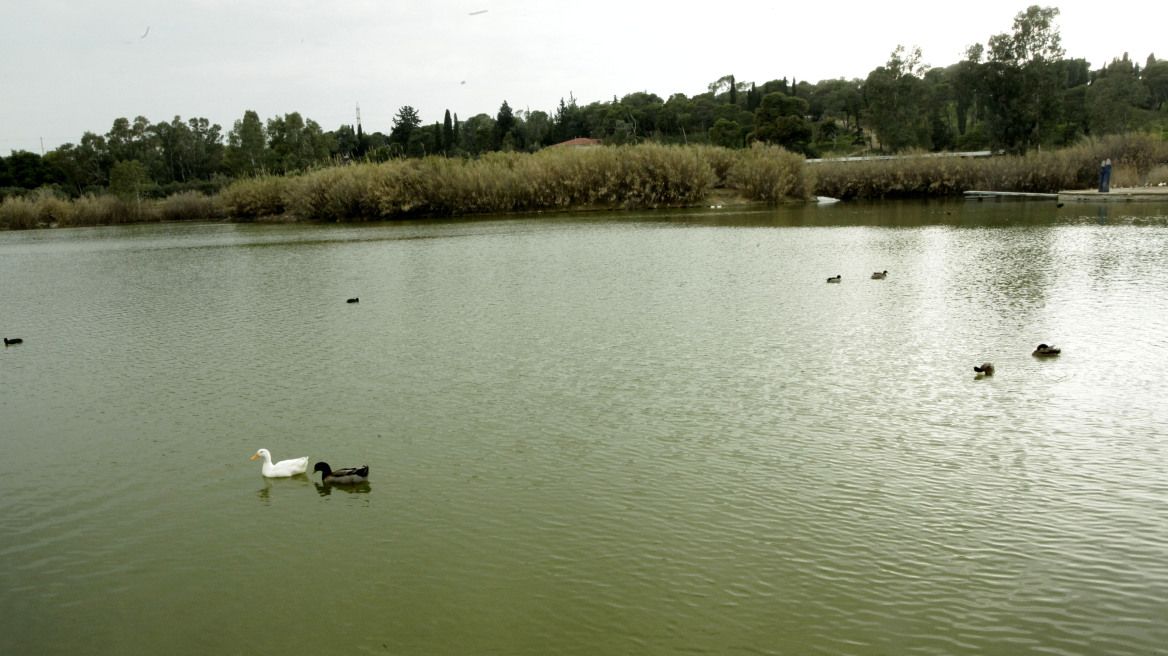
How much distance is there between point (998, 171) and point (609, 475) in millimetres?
42659

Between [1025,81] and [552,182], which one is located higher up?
[1025,81]

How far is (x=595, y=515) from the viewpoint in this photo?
569 cm

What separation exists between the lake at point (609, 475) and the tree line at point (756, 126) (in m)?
35.7

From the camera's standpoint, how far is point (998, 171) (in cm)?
4219

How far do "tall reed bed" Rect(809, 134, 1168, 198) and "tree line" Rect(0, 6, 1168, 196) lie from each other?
11.5m

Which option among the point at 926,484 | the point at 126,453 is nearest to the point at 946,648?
the point at 926,484

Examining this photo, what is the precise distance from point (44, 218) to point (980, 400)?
5882 cm

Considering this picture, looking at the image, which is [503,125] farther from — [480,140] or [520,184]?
[520,184]

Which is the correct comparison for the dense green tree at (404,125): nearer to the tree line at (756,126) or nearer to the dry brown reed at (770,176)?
the tree line at (756,126)

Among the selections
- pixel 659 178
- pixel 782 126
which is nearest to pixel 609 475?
pixel 659 178

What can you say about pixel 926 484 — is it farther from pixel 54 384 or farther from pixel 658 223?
pixel 658 223

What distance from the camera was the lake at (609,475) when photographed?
4438 mm

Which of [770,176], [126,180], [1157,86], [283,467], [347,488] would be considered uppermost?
[1157,86]

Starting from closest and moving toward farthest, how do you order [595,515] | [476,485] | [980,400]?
1. [595,515]
2. [476,485]
3. [980,400]
